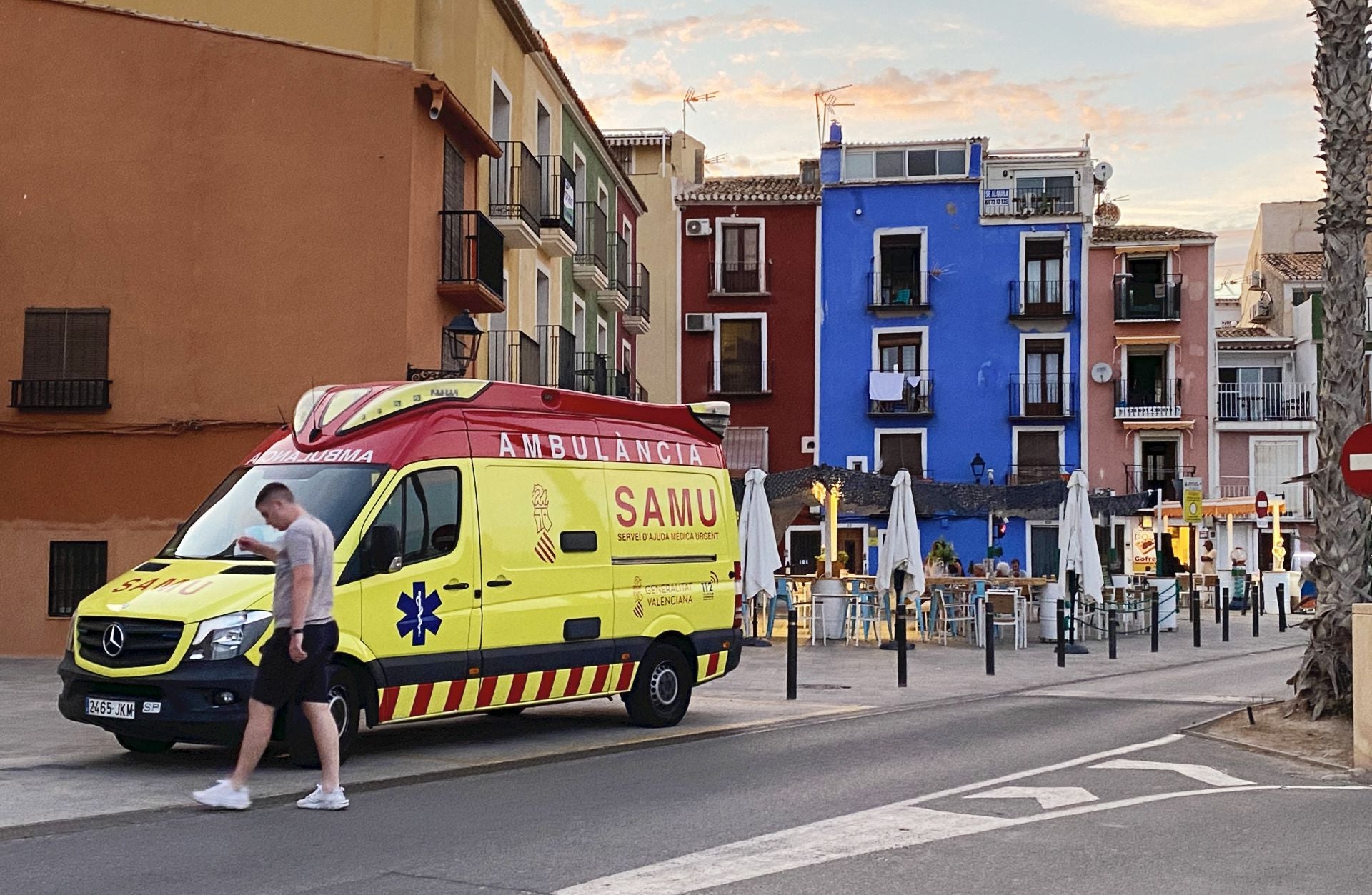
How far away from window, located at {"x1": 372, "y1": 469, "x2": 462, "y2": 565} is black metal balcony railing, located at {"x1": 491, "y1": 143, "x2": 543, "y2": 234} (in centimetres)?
1511

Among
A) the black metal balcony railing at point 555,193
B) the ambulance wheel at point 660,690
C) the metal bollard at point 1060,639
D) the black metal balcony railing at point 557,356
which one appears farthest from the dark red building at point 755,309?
the ambulance wheel at point 660,690

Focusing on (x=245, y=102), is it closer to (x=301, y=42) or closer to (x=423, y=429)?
(x=301, y=42)

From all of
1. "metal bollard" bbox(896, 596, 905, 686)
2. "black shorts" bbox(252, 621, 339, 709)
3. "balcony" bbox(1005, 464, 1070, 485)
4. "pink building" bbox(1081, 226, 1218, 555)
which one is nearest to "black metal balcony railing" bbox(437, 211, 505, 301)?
"metal bollard" bbox(896, 596, 905, 686)

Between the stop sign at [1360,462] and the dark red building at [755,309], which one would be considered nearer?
the stop sign at [1360,462]

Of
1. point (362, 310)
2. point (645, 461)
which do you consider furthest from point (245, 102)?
point (645, 461)

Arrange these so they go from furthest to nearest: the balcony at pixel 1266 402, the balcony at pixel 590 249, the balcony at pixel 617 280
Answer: the balcony at pixel 1266 402 < the balcony at pixel 617 280 < the balcony at pixel 590 249

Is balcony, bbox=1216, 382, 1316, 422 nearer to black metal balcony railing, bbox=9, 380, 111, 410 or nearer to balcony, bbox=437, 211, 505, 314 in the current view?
balcony, bbox=437, 211, 505, 314

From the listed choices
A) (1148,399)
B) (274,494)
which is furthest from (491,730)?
(1148,399)

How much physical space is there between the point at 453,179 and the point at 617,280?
11668 mm

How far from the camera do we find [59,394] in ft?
71.9

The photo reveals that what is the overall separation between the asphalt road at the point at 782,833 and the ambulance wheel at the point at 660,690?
1514 millimetres

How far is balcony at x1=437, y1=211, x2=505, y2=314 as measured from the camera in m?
23.0

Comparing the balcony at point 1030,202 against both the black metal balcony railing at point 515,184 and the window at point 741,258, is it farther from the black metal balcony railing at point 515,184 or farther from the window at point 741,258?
the black metal balcony railing at point 515,184

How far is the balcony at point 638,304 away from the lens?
38.8 m
